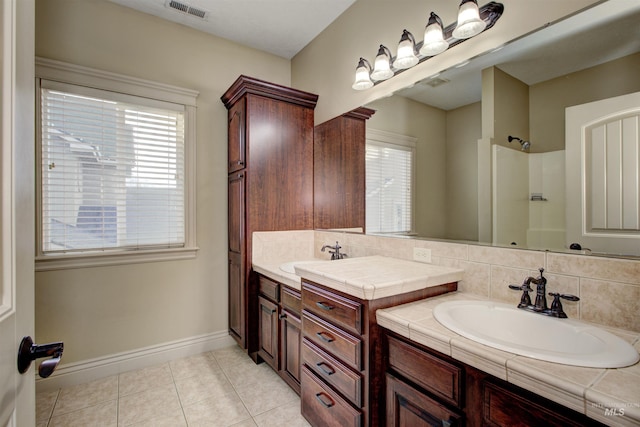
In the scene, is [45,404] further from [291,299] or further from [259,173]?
[259,173]

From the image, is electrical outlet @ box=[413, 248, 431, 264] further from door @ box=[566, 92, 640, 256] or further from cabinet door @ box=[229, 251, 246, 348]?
cabinet door @ box=[229, 251, 246, 348]

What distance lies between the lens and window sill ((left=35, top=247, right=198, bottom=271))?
213 cm

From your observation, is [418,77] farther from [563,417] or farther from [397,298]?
[563,417]

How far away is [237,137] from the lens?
2621 millimetres

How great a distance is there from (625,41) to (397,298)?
1.32m

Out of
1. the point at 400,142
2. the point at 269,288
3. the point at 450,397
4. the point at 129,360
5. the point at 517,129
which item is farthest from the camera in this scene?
the point at 129,360

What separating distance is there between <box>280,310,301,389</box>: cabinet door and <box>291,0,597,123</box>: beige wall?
5.46 ft

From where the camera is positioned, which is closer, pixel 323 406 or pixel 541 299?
pixel 541 299

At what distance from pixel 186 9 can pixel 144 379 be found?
293cm

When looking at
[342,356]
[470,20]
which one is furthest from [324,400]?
[470,20]

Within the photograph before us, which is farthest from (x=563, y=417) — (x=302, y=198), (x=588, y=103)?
(x=302, y=198)

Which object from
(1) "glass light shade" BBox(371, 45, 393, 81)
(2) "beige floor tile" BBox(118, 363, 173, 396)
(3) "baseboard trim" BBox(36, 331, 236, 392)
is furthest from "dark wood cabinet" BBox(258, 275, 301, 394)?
(1) "glass light shade" BBox(371, 45, 393, 81)

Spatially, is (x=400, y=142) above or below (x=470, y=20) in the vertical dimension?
below

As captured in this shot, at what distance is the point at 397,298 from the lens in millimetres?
1369
